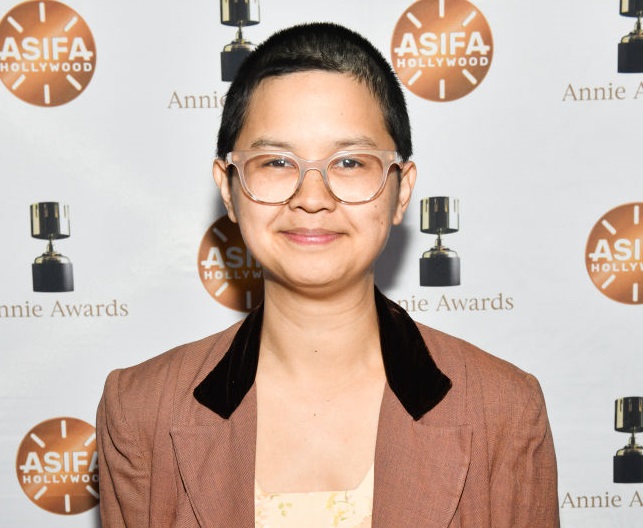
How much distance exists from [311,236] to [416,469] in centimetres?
33

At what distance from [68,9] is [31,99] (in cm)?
19

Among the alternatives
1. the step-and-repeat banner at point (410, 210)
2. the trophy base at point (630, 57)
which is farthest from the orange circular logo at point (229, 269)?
the trophy base at point (630, 57)

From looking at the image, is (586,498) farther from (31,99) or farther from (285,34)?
(31,99)

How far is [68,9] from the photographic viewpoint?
138cm

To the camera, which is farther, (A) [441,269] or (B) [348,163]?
(A) [441,269]

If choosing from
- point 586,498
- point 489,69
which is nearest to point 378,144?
point 489,69

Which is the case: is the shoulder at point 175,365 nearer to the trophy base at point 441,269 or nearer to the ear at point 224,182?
the ear at point 224,182

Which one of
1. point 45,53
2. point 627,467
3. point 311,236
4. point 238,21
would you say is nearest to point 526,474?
point 311,236

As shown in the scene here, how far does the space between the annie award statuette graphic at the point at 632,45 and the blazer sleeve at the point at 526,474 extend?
0.76 metres

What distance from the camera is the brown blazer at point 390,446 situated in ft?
2.97

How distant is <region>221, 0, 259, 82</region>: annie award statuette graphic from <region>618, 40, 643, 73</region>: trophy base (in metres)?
0.72

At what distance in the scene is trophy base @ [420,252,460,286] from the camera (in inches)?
56.8

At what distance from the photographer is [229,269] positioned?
4.79ft

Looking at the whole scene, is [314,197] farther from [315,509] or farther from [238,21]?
[238,21]
